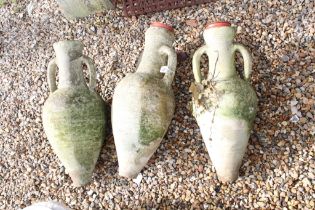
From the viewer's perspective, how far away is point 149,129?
2.60 metres

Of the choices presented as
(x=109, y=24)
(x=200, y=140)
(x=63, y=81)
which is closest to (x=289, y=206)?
(x=200, y=140)

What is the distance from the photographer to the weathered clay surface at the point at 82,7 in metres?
3.34

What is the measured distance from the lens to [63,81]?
2.79 meters

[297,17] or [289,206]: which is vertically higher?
[297,17]

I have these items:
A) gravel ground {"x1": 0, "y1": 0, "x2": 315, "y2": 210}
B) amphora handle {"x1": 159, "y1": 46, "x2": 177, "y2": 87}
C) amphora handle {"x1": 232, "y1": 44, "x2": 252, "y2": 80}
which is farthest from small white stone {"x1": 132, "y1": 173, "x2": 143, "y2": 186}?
amphora handle {"x1": 232, "y1": 44, "x2": 252, "y2": 80}

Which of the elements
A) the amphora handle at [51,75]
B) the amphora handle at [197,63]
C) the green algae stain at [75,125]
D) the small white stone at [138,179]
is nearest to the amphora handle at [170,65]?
the amphora handle at [197,63]

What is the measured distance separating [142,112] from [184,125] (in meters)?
0.43

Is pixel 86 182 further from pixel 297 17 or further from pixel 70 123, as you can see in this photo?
pixel 297 17

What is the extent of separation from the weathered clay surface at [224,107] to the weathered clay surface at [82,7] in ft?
3.49

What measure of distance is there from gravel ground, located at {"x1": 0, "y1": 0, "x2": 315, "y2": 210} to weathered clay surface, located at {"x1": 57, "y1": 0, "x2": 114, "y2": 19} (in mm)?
62

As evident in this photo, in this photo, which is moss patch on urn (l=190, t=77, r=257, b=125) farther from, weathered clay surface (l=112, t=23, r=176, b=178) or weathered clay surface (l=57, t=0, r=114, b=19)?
weathered clay surface (l=57, t=0, r=114, b=19)

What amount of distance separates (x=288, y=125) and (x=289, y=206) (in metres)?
0.48

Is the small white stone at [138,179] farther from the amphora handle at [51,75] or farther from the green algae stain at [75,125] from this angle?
the amphora handle at [51,75]

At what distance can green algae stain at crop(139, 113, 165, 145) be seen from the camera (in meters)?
2.58
